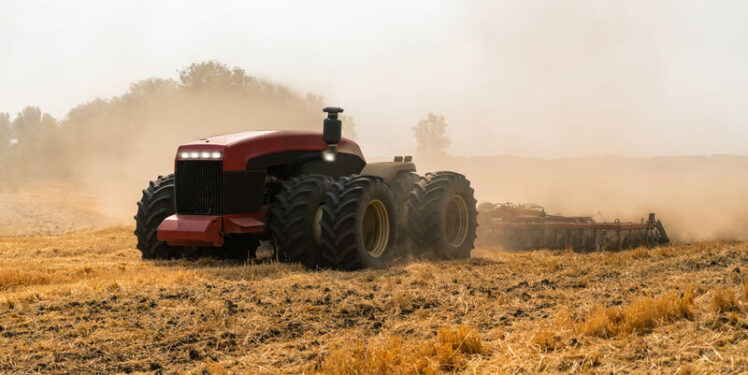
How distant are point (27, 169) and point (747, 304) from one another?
58324mm

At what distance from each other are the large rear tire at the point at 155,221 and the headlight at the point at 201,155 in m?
0.85

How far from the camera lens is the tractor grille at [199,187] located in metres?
9.60

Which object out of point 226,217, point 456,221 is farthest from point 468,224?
point 226,217

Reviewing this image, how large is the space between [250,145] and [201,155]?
0.72 metres

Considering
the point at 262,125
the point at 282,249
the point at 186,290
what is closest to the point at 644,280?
the point at 282,249

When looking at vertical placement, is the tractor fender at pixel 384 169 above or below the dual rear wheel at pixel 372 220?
above

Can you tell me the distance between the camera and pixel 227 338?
5891 millimetres

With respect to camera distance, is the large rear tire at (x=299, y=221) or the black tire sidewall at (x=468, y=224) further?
the black tire sidewall at (x=468, y=224)

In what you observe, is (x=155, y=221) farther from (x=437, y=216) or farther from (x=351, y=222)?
(x=437, y=216)

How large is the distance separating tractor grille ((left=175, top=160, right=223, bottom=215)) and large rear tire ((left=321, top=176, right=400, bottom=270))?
1573 mm

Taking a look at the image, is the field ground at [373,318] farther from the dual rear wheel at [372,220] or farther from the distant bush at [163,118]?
the distant bush at [163,118]

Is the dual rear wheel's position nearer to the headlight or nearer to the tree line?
the headlight

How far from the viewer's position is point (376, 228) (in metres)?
10.7

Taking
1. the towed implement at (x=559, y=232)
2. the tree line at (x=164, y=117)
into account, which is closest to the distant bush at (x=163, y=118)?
the tree line at (x=164, y=117)
